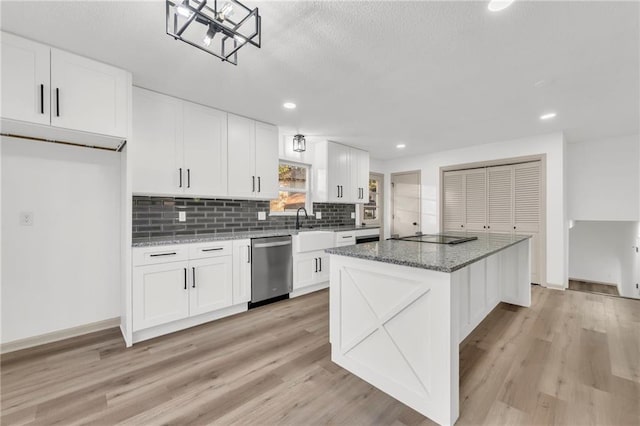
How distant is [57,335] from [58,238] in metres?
0.90

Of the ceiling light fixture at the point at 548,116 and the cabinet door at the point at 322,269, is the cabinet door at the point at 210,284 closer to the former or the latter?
the cabinet door at the point at 322,269

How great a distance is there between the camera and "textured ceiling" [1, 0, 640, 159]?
167cm

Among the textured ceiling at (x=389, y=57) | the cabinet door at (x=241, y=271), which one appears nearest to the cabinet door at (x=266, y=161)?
the textured ceiling at (x=389, y=57)

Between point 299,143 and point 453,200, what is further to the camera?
point 453,200

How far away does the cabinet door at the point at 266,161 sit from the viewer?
363 cm

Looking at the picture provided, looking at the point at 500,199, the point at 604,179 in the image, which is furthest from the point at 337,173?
the point at 604,179

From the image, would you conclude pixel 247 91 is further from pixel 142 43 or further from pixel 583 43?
pixel 583 43

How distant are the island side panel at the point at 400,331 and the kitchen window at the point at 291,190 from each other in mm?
2380

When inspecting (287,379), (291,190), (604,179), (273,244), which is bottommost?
(287,379)

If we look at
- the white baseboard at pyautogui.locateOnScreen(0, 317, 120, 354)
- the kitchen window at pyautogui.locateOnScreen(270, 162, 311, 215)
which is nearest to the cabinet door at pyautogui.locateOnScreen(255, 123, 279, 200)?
the kitchen window at pyautogui.locateOnScreen(270, 162, 311, 215)

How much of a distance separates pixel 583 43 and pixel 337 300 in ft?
8.51

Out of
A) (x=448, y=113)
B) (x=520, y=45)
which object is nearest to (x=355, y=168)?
(x=448, y=113)

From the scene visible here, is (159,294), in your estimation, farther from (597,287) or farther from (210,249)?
(597,287)

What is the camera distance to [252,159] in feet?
11.7
